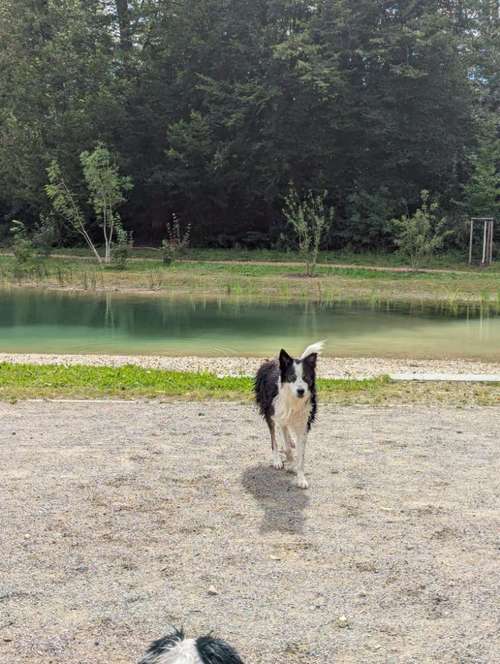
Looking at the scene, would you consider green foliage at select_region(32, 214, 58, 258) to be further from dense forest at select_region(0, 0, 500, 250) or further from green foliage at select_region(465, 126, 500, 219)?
green foliage at select_region(465, 126, 500, 219)

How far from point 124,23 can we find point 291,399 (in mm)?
42165

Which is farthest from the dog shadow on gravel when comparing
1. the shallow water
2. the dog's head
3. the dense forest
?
the dense forest

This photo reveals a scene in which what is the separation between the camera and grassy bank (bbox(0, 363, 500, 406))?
10.3 m

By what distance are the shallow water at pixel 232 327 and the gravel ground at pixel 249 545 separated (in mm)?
8665

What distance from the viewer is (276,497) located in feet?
19.9

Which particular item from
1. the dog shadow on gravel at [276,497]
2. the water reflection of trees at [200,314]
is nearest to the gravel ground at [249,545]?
the dog shadow on gravel at [276,497]

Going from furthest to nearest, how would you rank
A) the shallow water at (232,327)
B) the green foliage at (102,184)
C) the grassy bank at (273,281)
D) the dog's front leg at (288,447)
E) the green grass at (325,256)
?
the green foliage at (102,184) → the green grass at (325,256) → the grassy bank at (273,281) → the shallow water at (232,327) → the dog's front leg at (288,447)

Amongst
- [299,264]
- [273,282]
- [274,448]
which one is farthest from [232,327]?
[299,264]

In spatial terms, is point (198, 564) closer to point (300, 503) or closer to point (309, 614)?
point (309, 614)

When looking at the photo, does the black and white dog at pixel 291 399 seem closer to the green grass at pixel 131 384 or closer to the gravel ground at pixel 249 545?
the gravel ground at pixel 249 545

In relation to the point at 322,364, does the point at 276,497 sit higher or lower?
higher

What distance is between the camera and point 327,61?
36.5 meters

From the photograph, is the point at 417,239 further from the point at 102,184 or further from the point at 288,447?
the point at 288,447

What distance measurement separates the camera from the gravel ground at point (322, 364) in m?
12.9
